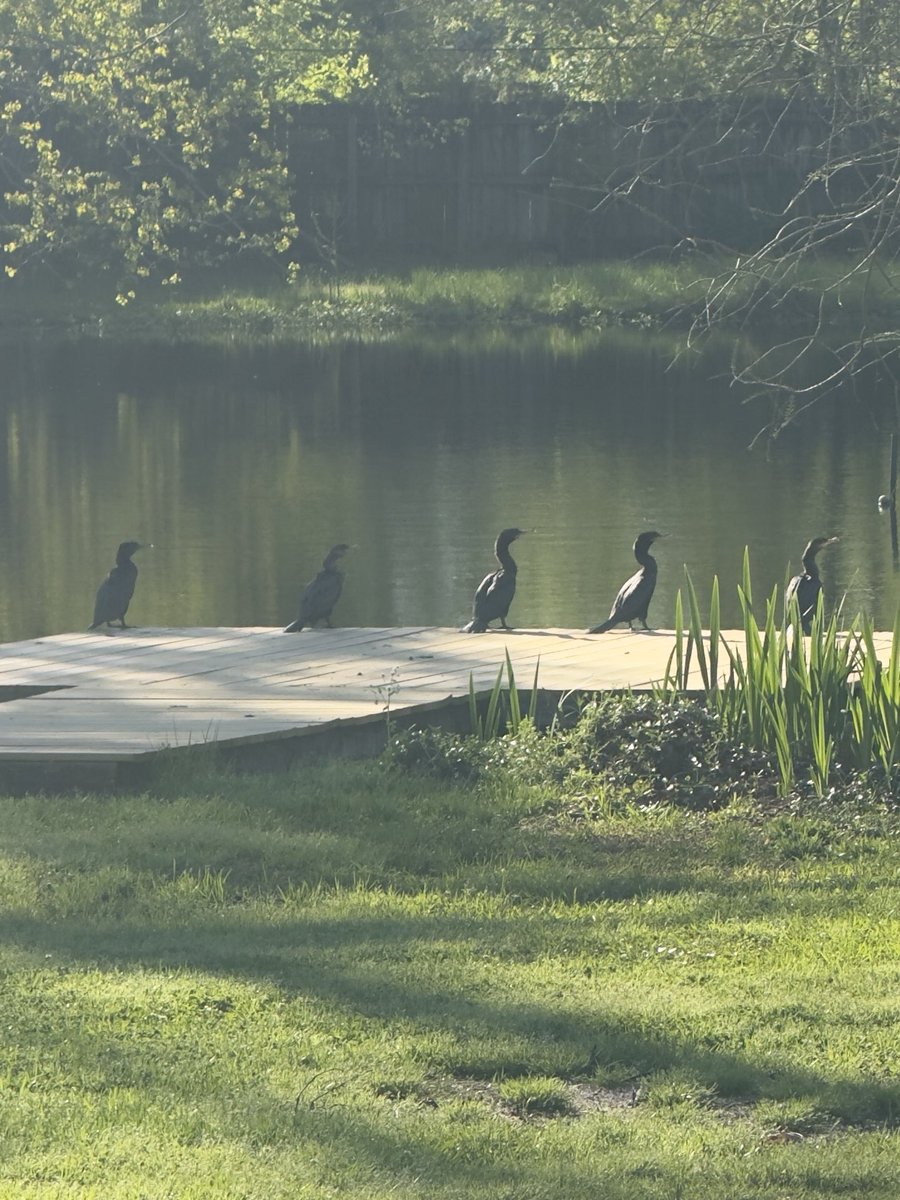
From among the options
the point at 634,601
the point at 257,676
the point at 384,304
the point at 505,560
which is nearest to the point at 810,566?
the point at 634,601

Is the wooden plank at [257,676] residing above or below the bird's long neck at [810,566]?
below

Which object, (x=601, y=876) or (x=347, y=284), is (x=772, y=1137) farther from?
(x=347, y=284)

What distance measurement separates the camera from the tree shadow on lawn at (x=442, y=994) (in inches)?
187

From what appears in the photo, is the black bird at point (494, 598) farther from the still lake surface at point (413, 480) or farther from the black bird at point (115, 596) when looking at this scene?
the black bird at point (115, 596)

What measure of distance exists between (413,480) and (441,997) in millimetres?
17920

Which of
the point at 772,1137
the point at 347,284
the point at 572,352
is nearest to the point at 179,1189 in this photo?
the point at 772,1137

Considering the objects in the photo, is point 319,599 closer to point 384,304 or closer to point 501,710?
point 501,710

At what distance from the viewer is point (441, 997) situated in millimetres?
5297

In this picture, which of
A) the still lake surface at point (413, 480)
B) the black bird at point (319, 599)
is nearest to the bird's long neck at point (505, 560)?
the black bird at point (319, 599)

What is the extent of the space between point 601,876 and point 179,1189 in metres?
2.79

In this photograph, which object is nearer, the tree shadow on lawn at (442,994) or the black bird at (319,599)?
the tree shadow on lawn at (442,994)

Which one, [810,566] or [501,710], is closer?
[501,710]

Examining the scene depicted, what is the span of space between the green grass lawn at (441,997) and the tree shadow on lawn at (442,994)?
12mm

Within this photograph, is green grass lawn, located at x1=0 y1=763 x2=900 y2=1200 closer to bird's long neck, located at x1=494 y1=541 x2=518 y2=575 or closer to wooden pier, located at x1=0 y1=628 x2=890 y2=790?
wooden pier, located at x1=0 y1=628 x2=890 y2=790
